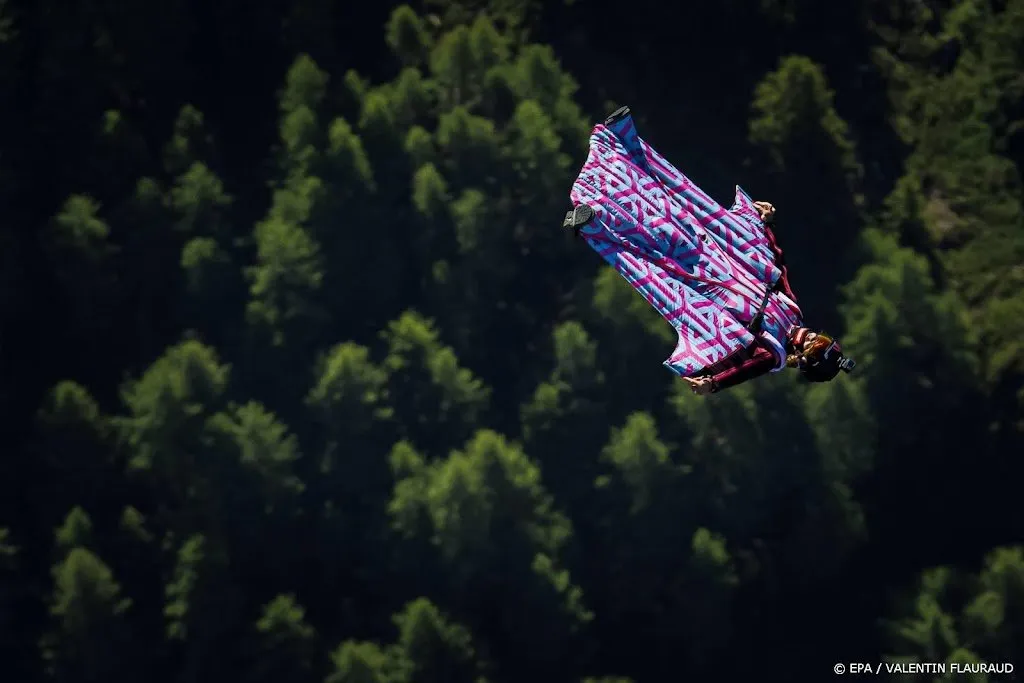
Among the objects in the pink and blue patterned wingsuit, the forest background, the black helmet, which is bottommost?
the black helmet

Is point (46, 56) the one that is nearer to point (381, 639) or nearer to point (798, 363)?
point (381, 639)

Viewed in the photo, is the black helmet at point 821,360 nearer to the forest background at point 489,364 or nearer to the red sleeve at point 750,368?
the red sleeve at point 750,368

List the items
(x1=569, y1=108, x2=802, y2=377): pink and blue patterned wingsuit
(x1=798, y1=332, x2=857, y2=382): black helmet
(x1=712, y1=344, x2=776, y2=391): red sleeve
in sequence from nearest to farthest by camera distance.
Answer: (x1=798, y1=332, x2=857, y2=382): black helmet
(x1=712, y1=344, x2=776, y2=391): red sleeve
(x1=569, y1=108, x2=802, y2=377): pink and blue patterned wingsuit

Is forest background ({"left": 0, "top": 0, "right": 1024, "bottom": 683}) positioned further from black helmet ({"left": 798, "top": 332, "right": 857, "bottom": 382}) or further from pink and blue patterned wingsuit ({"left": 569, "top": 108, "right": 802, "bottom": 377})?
black helmet ({"left": 798, "top": 332, "right": 857, "bottom": 382})

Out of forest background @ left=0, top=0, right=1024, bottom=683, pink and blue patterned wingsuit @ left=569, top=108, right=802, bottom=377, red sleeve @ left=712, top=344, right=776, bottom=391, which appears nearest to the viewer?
red sleeve @ left=712, top=344, right=776, bottom=391

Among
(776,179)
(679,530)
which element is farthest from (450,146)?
(679,530)

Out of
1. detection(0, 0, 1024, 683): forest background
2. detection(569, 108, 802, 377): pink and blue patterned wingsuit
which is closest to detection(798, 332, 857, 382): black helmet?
detection(569, 108, 802, 377): pink and blue patterned wingsuit

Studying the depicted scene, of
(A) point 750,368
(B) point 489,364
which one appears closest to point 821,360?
(A) point 750,368

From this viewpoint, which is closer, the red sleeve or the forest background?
the red sleeve
